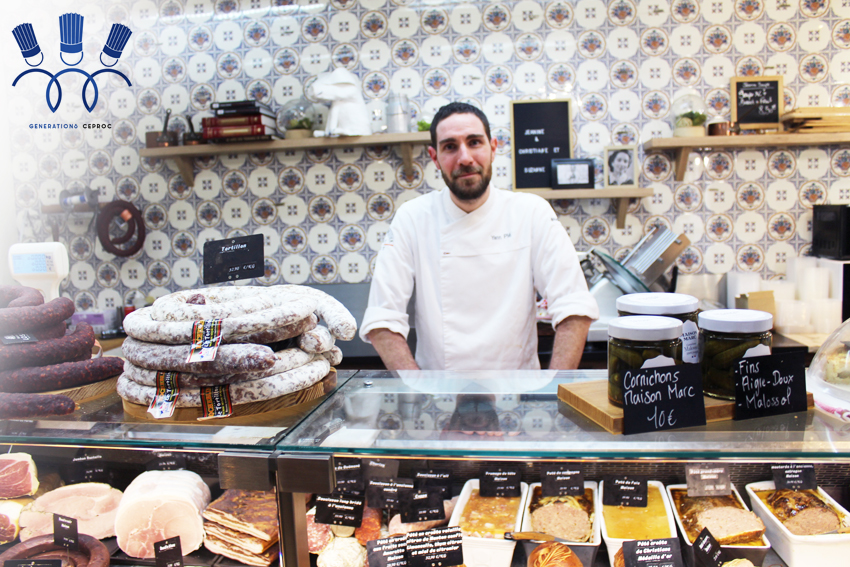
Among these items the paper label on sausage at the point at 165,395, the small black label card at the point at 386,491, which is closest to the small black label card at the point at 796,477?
the small black label card at the point at 386,491

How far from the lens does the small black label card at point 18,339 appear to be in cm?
137

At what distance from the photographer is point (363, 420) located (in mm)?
1268

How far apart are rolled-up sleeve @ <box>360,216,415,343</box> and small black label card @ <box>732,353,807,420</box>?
1.61 meters

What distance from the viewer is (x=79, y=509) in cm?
146

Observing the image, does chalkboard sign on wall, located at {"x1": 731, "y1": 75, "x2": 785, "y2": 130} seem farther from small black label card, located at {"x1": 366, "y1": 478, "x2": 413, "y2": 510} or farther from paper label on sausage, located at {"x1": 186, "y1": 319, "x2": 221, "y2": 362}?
paper label on sausage, located at {"x1": 186, "y1": 319, "x2": 221, "y2": 362}

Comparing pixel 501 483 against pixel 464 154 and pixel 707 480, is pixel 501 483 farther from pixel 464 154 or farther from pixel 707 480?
pixel 464 154

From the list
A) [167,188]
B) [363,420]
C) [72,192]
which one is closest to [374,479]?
[363,420]

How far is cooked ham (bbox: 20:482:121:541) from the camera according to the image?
4.71ft

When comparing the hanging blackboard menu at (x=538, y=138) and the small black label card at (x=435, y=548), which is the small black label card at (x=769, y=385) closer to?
the small black label card at (x=435, y=548)

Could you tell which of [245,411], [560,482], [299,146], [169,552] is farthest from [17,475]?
[299,146]

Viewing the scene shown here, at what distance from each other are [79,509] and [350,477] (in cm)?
69

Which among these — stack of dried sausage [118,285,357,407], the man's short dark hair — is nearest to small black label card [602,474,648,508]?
stack of dried sausage [118,285,357,407]

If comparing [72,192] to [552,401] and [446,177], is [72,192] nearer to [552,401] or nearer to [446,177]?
[446,177]

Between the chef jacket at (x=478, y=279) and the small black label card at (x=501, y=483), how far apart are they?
1.10 meters
